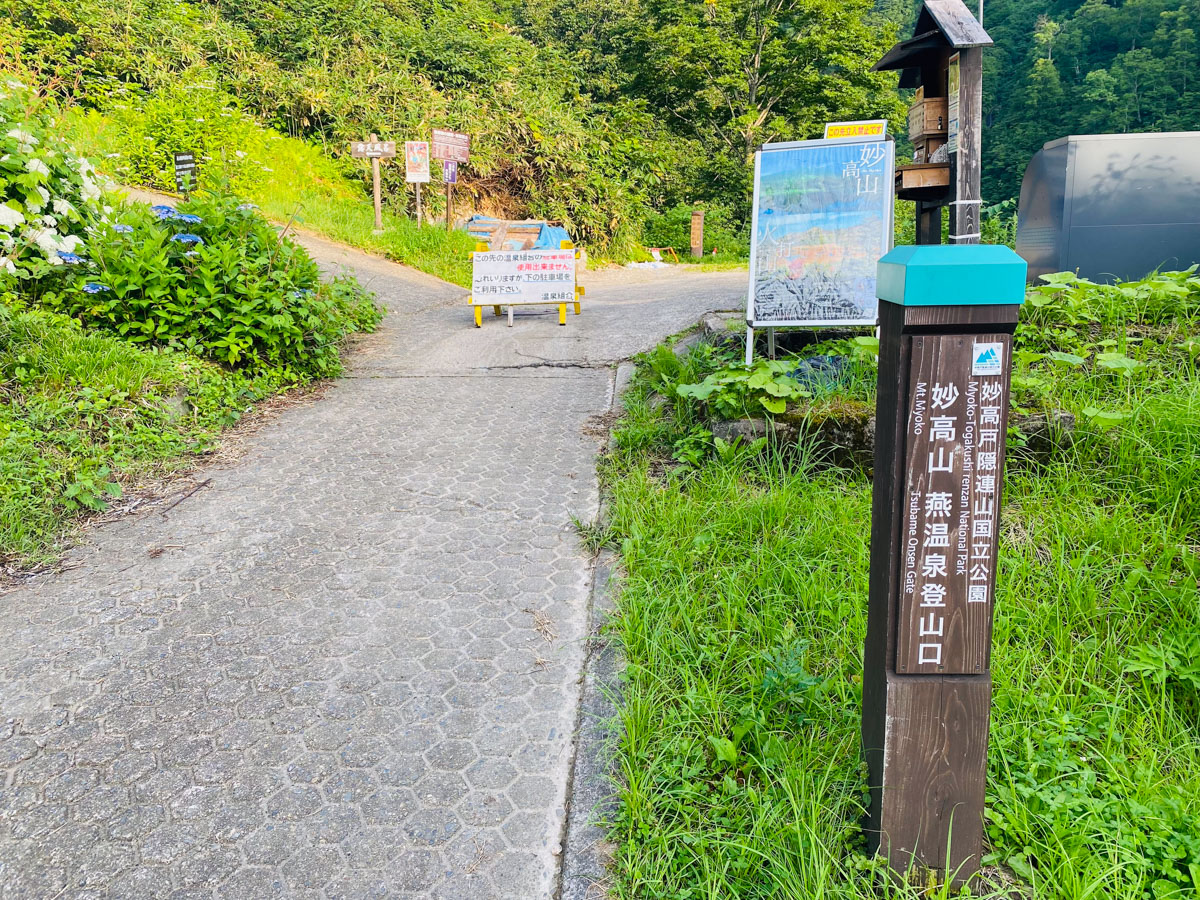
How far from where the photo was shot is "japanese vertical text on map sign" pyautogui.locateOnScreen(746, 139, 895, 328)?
533 centimetres

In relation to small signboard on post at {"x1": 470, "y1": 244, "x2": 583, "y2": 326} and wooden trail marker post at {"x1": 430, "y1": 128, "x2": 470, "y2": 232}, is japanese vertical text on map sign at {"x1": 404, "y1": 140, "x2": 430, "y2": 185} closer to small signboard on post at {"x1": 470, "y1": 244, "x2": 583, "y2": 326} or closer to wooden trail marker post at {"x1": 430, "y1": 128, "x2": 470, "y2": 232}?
wooden trail marker post at {"x1": 430, "y1": 128, "x2": 470, "y2": 232}

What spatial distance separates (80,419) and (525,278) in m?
5.79

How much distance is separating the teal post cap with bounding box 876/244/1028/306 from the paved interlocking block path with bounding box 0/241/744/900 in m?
1.81

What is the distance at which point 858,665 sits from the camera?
9.34 feet

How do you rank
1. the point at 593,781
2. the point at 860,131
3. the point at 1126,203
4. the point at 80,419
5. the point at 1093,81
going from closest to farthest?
the point at 593,781 < the point at 80,419 < the point at 860,131 < the point at 1126,203 < the point at 1093,81

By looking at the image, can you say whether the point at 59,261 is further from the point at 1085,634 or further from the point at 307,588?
the point at 1085,634

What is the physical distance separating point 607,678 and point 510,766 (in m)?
0.57

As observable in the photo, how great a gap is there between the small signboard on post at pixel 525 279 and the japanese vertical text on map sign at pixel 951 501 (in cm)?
844

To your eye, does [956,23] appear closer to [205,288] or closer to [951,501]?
[951,501]

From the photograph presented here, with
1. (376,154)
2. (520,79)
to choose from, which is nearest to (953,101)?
(376,154)

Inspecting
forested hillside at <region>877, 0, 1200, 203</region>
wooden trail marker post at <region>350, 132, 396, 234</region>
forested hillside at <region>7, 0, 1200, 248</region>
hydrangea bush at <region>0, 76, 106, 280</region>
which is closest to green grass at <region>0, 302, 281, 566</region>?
hydrangea bush at <region>0, 76, 106, 280</region>

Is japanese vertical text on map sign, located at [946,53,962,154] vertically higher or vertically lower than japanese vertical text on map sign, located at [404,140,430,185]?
lower

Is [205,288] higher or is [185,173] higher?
[185,173]

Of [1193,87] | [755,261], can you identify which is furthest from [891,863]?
[1193,87]
